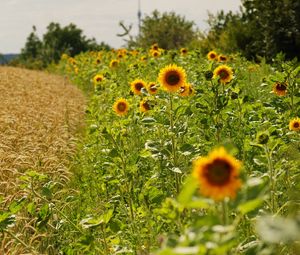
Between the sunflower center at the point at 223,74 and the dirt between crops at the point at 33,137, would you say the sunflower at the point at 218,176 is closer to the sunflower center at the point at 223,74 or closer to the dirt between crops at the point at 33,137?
the dirt between crops at the point at 33,137

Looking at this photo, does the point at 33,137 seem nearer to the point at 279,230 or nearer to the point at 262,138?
the point at 262,138

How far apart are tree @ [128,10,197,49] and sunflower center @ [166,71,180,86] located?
22434 mm

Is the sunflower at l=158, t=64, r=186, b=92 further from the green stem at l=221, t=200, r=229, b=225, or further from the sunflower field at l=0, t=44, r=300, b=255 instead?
the green stem at l=221, t=200, r=229, b=225

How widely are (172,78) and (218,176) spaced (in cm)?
290

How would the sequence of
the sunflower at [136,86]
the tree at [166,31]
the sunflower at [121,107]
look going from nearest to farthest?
the sunflower at [121,107]
the sunflower at [136,86]
the tree at [166,31]

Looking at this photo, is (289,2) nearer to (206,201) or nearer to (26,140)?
A: (26,140)

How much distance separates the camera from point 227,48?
1631cm

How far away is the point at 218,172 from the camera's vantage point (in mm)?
1579

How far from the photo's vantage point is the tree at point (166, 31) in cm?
2803

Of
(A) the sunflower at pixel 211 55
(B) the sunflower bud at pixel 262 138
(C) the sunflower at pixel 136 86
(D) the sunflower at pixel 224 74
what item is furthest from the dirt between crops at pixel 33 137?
(A) the sunflower at pixel 211 55

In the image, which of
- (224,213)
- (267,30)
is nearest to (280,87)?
(224,213)

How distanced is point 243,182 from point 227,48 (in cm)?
1495

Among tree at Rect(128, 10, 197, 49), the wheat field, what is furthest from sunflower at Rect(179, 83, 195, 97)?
tree at Rect(128, 10, 197, 49)

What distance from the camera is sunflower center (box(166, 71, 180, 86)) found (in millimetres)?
4418
